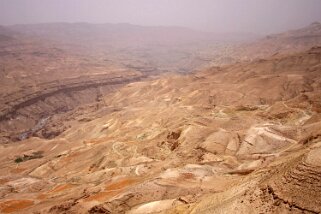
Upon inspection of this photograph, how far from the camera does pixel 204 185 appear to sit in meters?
18.4

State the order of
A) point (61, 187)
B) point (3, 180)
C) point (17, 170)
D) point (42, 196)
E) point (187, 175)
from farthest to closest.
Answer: point (17, 170)
point (3, 180)
point (61, 187)
point (42, 196)
point (187, 175)

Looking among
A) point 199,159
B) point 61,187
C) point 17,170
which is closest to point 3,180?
point 17,170

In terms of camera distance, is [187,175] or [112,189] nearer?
[187,175]

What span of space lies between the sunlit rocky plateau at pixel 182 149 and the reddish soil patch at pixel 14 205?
0.17m

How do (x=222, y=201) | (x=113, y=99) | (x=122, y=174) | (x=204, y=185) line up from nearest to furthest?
(x=222, y=201) < (x=204, y=185) < (x=122, y=174) < (x=113, y=99)

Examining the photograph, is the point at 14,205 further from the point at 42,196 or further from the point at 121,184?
the point at 121,184

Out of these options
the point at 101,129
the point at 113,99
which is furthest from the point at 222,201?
the point at 113,99

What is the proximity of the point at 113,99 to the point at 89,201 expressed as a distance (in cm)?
8730

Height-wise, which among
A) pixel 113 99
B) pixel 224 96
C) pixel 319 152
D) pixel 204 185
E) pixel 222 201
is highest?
pixel 319 152

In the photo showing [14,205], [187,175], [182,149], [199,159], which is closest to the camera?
[187,175]

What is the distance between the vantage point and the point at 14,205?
96.7ft

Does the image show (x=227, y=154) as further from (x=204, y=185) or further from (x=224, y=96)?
(x=224, y=96)

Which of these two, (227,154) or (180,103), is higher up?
(227,154)

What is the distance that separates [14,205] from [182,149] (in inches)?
578
